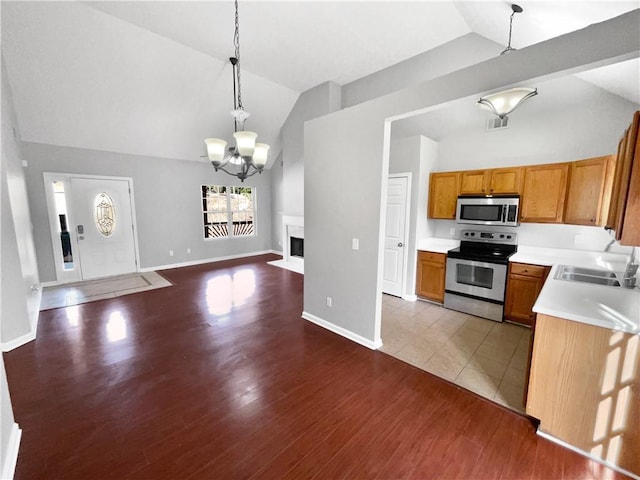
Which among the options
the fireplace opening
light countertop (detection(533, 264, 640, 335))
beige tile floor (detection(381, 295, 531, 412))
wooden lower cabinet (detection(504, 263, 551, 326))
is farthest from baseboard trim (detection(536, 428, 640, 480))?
the fireplace opening

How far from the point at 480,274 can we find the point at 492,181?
1370 mm

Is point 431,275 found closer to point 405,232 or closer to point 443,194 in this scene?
point 405,232

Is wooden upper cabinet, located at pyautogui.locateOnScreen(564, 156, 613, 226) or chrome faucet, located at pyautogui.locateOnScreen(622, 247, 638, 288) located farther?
wooden upper cabinet, located at pyautogui.locateOnScreen(564, 156, 613, 226)

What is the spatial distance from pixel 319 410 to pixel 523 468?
1345 millimetres

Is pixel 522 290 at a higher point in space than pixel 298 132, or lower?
lower

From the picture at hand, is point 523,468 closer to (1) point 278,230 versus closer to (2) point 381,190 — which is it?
(2) point 381,190

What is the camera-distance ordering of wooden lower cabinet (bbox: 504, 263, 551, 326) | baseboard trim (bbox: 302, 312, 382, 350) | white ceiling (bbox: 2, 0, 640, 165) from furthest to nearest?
wooden lower cabinet (bbox: 504, 263, 551, 326)
baseboard trim (bbox: 302, 312, 382, 350)
white ceiling (bbox: 2, 0, 640, 165)

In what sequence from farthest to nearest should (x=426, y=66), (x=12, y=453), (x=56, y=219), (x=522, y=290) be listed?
1. (x=56, y=219)
2. (x=426, y=66)
3. (x=522, y=290)
4. (x=12, y=453)

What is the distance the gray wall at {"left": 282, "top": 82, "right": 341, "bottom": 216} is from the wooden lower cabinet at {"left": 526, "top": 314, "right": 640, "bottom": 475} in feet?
16.4

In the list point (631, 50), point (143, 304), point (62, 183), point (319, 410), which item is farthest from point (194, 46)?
point (319, 410)

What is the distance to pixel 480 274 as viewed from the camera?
3643mm

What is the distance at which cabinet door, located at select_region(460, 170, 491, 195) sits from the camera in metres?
3.82

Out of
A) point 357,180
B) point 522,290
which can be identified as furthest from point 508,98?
point 522,290

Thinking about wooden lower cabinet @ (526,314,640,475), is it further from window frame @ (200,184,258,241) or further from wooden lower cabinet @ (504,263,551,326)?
window frame @ (200,184,258,241)
